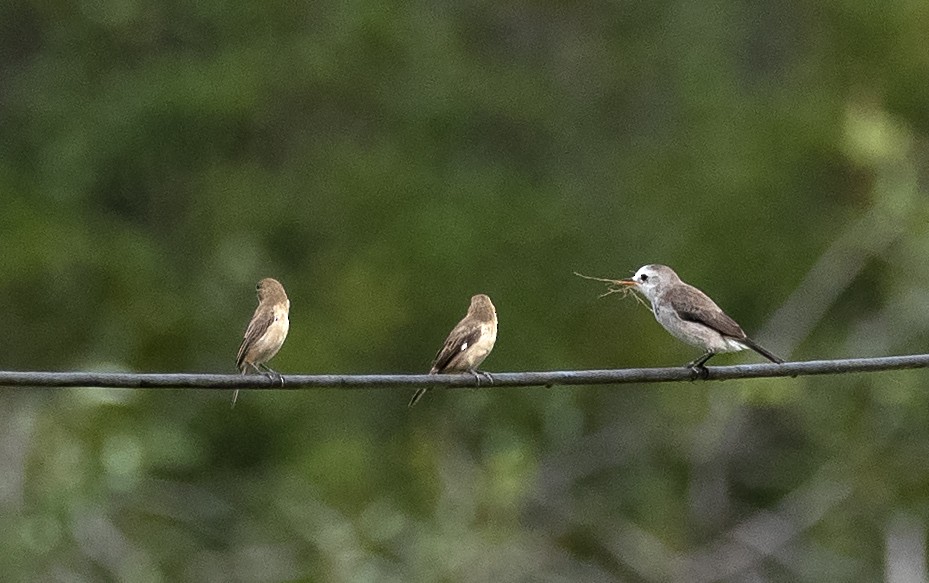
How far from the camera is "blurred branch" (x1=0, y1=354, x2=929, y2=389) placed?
994 centimetres

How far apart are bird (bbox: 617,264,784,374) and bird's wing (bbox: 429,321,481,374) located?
1.02 meters

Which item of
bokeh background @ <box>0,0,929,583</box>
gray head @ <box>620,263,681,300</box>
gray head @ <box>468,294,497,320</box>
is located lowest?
bokeh background @ <box>0,0,929,583</box>

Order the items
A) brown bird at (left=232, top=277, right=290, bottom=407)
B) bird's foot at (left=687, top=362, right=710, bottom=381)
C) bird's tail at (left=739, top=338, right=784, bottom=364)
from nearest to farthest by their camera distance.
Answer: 1. bird's foot at (left=687, top=362, right=710, bottom=381)
2. bird's tail at (left=739, top=338, right=784, bottom=364)
3. brown bird at (left=232, top=277, right=290, bottom=407)

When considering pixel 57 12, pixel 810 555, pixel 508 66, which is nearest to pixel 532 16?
pixel 508 66

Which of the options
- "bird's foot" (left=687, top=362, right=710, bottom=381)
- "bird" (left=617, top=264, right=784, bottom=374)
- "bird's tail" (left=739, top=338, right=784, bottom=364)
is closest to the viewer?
"bird's foot" (left=687, top=362, right=710, bottom=381)

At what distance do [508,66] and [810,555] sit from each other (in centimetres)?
1247

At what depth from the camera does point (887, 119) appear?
28703 millimetres

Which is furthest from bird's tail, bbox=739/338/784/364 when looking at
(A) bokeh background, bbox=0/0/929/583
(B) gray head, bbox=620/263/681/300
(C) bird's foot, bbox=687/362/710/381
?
(A) bokeh background, bbox=0/0/929/583

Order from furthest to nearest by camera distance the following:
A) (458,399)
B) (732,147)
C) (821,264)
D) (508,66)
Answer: (508,66)
(732,147)
(821,264)
(458,399)

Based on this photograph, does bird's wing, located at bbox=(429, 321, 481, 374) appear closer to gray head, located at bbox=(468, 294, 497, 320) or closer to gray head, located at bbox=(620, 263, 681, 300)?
gray head, located at bbox=(468, 294, 497, 320)

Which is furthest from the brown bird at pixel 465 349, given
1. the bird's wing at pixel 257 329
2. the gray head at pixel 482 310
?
the bird's wing at pixel 257 329

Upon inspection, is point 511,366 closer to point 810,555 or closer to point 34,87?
point 810,555

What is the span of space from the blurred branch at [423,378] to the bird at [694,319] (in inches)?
81.1

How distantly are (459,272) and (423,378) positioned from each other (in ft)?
70.6
